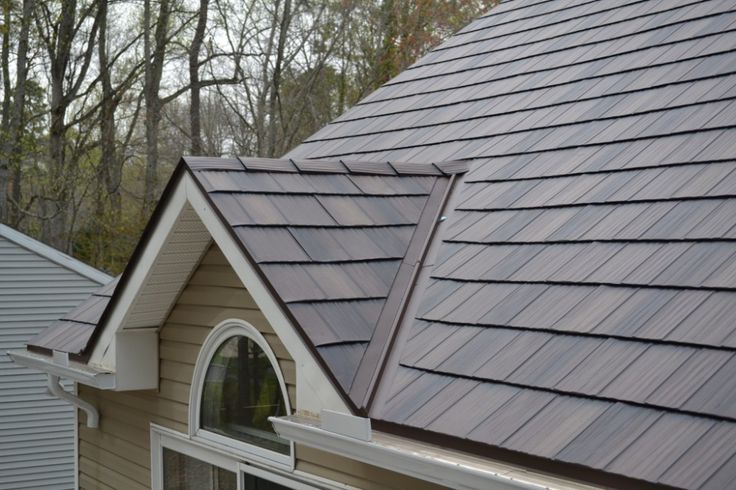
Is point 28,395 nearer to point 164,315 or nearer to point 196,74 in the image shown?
point 164,315

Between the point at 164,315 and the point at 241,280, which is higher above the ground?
the point at 241,280

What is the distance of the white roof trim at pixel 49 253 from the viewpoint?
572 inches

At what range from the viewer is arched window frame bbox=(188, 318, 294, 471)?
15.3 ft

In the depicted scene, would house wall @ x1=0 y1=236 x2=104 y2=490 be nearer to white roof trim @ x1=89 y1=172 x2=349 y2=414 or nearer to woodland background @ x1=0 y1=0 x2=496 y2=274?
woodland background @ x1=0 y1=0 x2=496 y2=274

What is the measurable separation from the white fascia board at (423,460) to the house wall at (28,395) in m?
11.9

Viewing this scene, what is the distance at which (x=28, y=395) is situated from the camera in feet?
47.8

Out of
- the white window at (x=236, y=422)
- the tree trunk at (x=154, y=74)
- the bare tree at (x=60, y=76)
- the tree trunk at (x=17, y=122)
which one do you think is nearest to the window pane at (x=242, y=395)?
the white window at (x=236, y=422)

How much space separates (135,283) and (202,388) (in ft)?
2.61

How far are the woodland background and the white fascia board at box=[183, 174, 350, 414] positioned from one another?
1746cm

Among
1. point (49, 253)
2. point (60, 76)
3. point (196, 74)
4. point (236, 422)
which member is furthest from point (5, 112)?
point (236, 422)

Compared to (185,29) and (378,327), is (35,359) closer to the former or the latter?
(378,327)

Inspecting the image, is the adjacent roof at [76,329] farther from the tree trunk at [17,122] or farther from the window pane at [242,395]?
the tree trunk at [17,122]

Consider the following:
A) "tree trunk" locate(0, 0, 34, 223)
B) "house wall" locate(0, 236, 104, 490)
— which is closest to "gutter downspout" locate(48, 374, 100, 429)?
"house wall" locate(0, 236, 104, 490)

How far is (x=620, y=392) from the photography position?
2.98 metres
